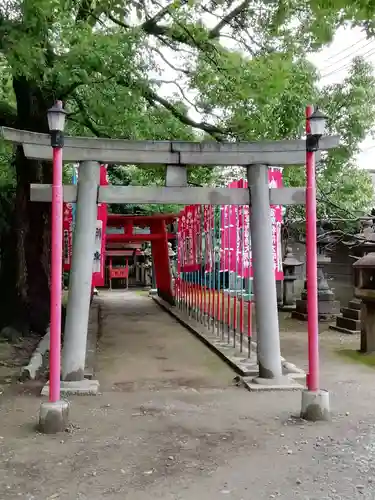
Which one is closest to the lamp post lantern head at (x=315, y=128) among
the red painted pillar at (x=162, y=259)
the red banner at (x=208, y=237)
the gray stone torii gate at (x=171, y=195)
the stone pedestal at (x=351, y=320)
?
the gray stone torii gate at (x=171, y=195)

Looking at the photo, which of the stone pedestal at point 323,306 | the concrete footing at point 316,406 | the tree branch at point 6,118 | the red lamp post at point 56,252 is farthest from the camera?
the stone pedestal at point 323,306

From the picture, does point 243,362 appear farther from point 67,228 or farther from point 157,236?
point 157,236

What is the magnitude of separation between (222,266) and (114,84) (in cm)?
425

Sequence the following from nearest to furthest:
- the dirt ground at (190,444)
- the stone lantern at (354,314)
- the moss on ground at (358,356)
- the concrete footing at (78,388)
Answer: the dirt ground at (190,444), the concrete footing at (78,388), the moss on ground at (358,356), the stone lantern at (354,314)

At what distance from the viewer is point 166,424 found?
5961 millimetres

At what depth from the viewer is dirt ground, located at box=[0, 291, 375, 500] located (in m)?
4.29

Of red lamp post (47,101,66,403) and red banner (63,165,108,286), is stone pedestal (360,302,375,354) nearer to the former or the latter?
red banner (63,165,108,286)

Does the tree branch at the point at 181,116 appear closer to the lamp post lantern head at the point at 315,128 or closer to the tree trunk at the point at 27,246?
the tree trunk at the point at 27,246

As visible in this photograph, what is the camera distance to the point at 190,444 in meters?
5.29

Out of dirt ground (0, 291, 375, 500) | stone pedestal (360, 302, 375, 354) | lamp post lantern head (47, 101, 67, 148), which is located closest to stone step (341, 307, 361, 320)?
stone pedestal (360, 302, 375, 354)

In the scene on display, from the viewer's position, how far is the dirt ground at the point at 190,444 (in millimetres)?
4289

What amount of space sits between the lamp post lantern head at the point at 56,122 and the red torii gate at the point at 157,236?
12.4 m

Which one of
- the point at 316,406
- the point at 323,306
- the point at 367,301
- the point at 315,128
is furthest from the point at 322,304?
the point at 315,128

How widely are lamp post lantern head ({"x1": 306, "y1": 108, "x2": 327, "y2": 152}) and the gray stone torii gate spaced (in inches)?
59.4
